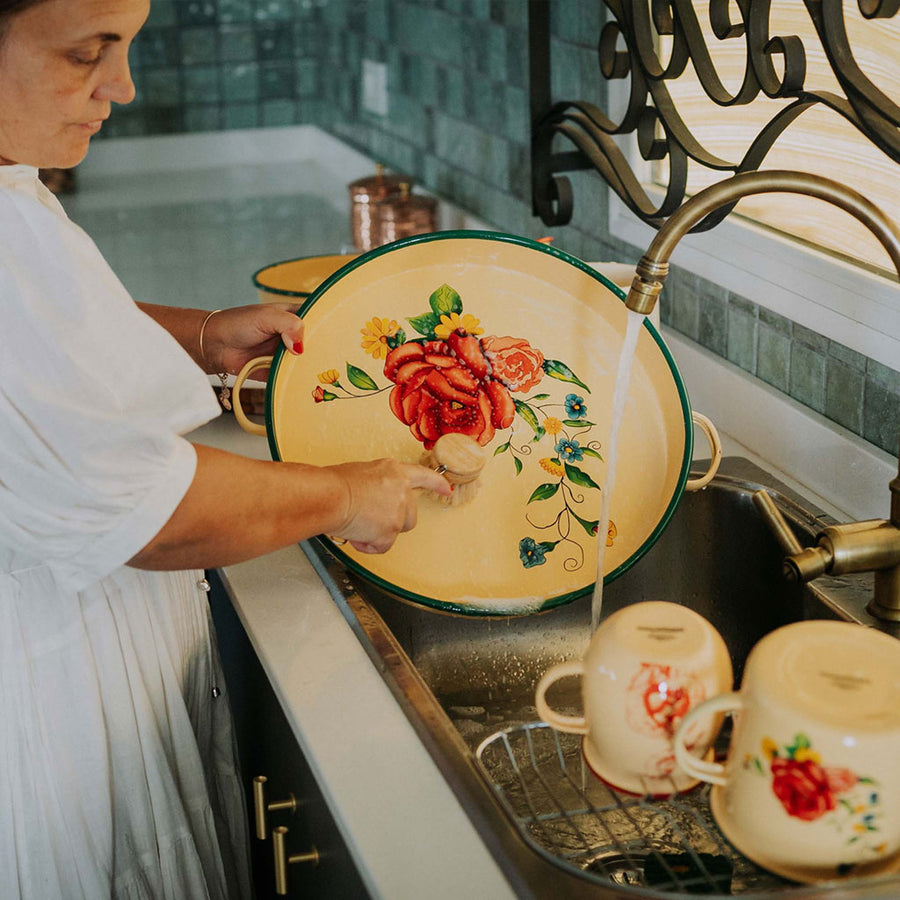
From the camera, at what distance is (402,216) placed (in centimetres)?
223

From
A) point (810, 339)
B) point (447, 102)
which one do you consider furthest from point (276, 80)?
point (810, 339)

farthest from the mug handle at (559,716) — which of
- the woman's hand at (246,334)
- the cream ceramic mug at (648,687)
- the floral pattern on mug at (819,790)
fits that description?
the woman's hand at (246,334)

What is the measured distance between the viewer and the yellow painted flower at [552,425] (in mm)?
1125

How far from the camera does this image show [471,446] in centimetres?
107

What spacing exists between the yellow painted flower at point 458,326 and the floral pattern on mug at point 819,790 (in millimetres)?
562

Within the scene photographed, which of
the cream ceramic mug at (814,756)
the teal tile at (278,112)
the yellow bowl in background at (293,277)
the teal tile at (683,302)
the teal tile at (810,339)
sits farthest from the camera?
the teal tile at (278,112)

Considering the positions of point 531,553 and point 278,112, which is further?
point 278,112

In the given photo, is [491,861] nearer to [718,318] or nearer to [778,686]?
[778,686]

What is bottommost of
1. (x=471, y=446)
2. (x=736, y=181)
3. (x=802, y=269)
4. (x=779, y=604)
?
(x=779, y=604)

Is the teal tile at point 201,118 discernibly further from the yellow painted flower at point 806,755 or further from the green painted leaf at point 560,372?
the yellow painted flower at point 806,755

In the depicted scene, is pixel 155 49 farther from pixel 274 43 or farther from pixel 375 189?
pixel 375 189

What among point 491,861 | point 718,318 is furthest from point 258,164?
point 491,861

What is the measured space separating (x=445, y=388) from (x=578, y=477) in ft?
0.50

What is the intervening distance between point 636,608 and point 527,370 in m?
0.41
